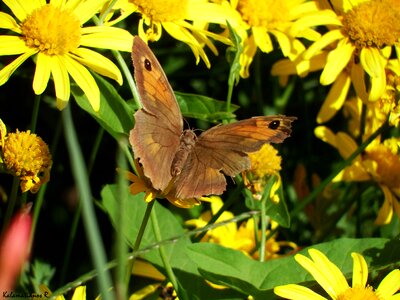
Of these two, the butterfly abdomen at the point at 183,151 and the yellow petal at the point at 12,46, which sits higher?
the yellow petal at the point at 12,46

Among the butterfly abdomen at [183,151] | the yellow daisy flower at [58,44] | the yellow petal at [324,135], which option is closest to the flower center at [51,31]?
the yellow daisy flower at [58,44]

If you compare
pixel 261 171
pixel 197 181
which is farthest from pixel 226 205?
pixel 197 181

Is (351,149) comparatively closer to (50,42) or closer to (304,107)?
(304,107)

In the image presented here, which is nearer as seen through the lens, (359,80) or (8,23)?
(8,23)

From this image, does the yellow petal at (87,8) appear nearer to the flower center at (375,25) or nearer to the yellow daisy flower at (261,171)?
the yellow daisy flower at (261,171)

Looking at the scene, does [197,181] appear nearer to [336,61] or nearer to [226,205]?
Answer: [226,205]

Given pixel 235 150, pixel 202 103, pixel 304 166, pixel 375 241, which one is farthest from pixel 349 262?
pixel 304 166
